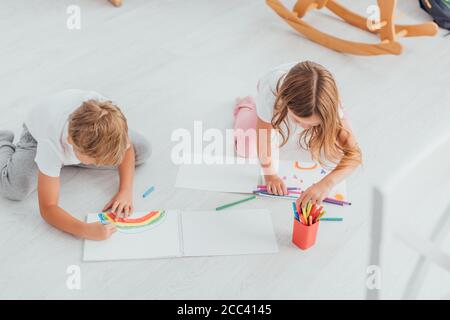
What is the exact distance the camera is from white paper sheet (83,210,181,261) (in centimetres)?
157

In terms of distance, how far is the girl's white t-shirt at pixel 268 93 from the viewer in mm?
1651

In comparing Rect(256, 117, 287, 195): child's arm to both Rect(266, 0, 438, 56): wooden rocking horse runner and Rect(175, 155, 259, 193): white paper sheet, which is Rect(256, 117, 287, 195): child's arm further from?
Rect(266, 0, 438, 56): wooden rocking horse runner

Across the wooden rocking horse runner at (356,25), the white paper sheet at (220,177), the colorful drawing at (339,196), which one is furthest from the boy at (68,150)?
the wooden rocking horse runner at (356,25)

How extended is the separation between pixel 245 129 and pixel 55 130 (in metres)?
0.61

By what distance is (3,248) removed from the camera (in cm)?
159

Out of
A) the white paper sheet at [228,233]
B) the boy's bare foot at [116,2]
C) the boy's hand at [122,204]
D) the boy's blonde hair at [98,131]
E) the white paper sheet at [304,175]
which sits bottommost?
the boy's bare foot at [116,2]

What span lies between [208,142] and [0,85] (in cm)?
75

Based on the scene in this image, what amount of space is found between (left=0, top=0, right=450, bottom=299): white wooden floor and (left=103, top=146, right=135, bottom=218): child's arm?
0.04 metres

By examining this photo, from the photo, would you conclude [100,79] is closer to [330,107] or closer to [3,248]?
[3,248]

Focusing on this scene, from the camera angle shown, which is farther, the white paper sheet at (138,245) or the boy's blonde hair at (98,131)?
the white paper sheet at (138,245)

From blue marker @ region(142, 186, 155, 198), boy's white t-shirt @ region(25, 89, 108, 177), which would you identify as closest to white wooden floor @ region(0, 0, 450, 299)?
blue marker @ region(142, 186, 155, 198)

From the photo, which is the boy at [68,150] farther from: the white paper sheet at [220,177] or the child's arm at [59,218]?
the white paper sheet at [220,177]

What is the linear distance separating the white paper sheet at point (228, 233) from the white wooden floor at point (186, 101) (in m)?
0.03

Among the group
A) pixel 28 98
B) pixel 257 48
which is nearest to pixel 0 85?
pixel 28 98
